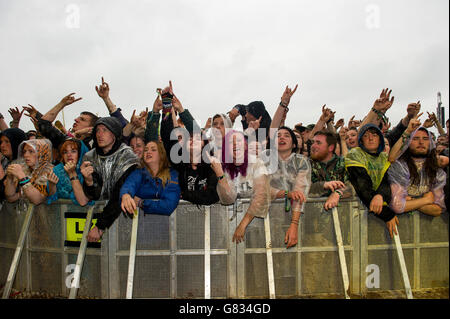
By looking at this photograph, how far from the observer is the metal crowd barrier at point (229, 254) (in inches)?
169

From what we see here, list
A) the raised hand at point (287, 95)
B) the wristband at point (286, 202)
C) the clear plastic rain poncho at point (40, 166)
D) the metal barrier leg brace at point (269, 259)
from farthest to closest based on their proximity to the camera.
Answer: the raised hand at point (287, 95)
the clear plastic rain poncho at point (40, 166)
the wristband at point (286, 202)
the metal barrier leg brace at point (269, 259)

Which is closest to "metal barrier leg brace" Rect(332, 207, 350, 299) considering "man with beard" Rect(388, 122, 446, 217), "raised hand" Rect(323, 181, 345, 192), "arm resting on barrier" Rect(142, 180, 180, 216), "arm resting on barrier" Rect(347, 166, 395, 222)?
"raised hand" Rect(323, 181, 345, 192)

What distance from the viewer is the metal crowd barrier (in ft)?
14.1

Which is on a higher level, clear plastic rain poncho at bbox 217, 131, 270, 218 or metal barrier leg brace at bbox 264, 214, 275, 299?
clear plastic rain poncho at bbox 217, 131, 270, 218

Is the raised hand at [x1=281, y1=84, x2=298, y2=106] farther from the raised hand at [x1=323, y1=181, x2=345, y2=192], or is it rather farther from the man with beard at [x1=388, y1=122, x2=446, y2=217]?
the man with beard at [x1=388, y1=122, x2=446, y2=217]

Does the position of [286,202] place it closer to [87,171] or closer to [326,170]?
[326,170]

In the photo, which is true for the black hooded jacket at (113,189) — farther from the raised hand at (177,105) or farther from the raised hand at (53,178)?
the raised hand at (177,105)

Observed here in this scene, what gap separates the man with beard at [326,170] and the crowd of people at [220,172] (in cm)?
1

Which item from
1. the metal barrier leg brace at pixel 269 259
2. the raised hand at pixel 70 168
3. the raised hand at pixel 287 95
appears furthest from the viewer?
the raised hand at pixel 287 95

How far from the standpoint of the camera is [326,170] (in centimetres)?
458

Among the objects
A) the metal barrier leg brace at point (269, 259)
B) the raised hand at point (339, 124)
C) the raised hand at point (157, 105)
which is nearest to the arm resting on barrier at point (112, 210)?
the raised hand at point (157, 105)

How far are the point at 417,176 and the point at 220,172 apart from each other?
8.76 feet

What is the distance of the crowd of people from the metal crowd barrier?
0.51ft

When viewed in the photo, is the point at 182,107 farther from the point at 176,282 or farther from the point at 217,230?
the point at 176,282
